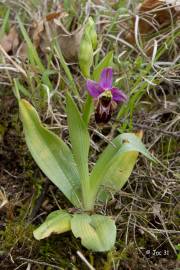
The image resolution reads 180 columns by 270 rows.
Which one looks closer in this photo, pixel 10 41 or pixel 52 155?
pixel 52 155

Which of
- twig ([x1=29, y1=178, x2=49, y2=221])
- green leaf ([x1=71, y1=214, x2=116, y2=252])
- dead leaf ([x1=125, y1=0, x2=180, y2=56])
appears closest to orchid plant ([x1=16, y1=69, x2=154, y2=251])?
green leaf ([x1=71, y1=214, x2=116, y2=252])

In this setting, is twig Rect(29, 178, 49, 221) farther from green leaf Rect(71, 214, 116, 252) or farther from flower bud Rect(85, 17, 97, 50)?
flower bud Rect(85, 17, 97, 50)

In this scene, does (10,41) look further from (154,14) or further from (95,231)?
(95,231)

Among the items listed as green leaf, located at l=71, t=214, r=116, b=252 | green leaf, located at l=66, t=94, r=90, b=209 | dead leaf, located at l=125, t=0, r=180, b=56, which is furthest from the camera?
dead leaf, located at l=125, t=0, r=180, b=56

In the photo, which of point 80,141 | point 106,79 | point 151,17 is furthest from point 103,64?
point 151,17

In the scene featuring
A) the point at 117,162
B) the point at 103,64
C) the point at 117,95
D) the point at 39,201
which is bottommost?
the point at 39,201

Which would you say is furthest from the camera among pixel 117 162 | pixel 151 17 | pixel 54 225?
pixel 151 17
